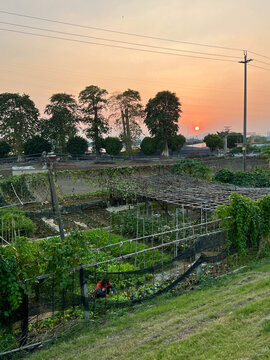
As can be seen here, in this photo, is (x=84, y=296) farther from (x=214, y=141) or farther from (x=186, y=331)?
(x=214, y=141)

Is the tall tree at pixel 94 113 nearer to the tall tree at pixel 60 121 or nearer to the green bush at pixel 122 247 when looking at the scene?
the tall tree at pixel 60 121

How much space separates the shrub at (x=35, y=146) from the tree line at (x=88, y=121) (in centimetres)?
18

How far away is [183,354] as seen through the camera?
4297 millimetres

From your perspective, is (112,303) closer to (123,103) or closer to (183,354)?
(183,354)

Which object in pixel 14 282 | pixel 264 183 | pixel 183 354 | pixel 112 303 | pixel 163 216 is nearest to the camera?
pixel 183 354

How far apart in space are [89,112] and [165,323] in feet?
135

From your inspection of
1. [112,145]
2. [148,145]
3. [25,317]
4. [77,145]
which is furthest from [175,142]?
[25,317]

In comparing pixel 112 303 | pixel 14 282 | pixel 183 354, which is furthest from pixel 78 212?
pixel 183 354

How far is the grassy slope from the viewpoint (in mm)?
4281

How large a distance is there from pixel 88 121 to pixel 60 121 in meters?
4.01

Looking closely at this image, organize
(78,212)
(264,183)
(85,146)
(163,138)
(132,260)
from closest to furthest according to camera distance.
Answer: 1. (132,260)
2. (78,212)
3. (264,183)
4. (85,146)
5. (163,138)

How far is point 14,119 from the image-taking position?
42406 mm

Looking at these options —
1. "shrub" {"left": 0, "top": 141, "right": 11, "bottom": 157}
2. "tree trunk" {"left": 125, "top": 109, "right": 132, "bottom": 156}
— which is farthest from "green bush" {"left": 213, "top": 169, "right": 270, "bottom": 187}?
"shrub" {"left": 0, "top": 141, "right": 11, "bottom": 157}

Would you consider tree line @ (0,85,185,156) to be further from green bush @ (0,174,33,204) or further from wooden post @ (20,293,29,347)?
wooden post @ (20,293,29,347)
